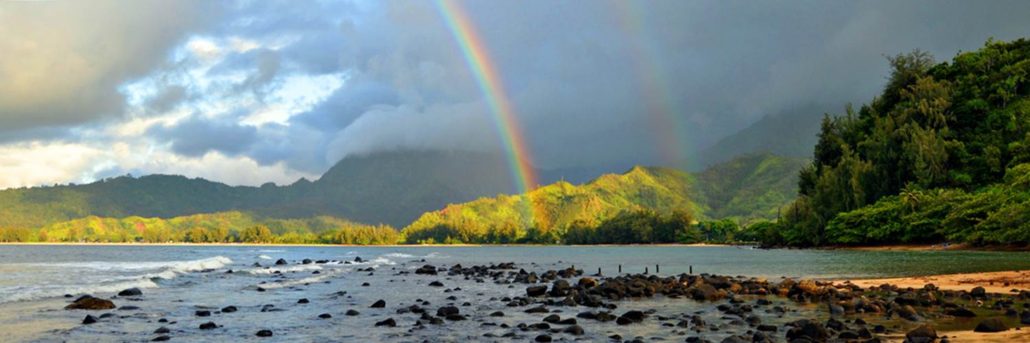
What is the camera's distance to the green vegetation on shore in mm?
114625

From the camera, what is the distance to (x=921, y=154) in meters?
129

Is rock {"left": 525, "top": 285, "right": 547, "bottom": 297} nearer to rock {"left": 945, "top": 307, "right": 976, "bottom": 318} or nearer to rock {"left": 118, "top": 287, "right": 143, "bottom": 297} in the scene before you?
rock {"left": 945, "top": 307, "right": 976, "bottom": 318}

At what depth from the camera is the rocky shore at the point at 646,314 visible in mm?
22578

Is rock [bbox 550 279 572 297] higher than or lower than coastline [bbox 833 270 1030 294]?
lower

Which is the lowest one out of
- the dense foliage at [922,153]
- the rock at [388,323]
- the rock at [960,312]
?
the rock at [388,323]

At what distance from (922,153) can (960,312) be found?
4614 inches

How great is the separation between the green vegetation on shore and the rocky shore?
77991 millimetres

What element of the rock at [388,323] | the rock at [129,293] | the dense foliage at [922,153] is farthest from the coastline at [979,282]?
the dense foliage at [922,153]

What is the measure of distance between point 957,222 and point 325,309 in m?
94.9

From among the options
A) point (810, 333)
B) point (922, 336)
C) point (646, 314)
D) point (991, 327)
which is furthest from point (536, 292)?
point (922, 336)

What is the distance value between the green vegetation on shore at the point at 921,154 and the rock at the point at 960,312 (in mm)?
83159

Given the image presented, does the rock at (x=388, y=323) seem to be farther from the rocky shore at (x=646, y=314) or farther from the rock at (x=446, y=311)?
the rock at (x=446, y=311)

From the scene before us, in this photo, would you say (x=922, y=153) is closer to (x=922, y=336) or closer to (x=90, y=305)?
(x=922, y=336)

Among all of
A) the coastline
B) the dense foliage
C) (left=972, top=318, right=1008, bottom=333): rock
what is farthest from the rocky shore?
the dense foliage
